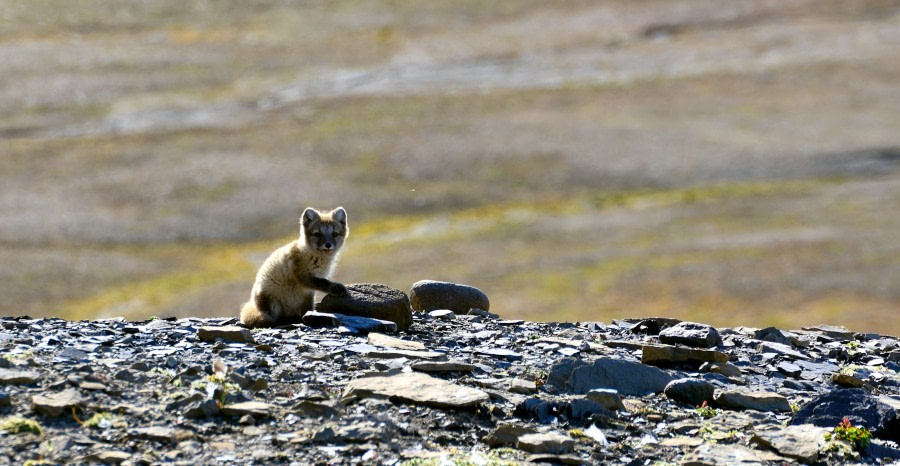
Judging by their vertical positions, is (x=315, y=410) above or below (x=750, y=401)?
above

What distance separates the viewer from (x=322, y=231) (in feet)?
58.7

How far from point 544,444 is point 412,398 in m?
1.55

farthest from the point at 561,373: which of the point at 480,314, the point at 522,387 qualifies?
the point at 480,314

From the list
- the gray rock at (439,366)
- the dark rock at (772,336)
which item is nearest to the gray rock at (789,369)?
the dark rock at (772,336)

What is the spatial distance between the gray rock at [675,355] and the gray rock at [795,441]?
258 centimetres

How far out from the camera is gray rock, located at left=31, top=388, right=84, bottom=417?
38.4 feet

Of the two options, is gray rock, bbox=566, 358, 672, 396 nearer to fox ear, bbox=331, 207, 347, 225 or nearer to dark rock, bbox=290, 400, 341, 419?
dark rock, bbox=290, 400, 341, 419

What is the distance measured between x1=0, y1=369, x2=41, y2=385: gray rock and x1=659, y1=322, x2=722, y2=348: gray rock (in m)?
8.16

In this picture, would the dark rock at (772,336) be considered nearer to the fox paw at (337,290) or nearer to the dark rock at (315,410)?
the fox paw at (337,290)

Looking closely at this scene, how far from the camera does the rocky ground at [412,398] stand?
1155cm

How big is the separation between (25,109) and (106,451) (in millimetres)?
90270

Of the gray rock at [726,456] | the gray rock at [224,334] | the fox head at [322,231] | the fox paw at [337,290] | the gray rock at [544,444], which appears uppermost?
the fox head at [322,231]

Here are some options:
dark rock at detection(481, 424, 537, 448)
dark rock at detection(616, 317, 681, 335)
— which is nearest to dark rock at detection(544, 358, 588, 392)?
dark rock at detection(481, 424, 537, 448)

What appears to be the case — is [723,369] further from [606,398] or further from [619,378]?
[606,398]
